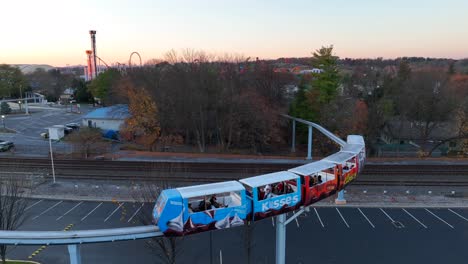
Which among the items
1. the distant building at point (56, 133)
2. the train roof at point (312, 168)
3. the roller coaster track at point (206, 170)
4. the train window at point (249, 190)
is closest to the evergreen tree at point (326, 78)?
the roller coaster track at point (206, 170)

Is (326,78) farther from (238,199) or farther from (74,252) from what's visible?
(74,252)

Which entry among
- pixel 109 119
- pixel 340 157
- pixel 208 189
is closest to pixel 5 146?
pixel 109 119

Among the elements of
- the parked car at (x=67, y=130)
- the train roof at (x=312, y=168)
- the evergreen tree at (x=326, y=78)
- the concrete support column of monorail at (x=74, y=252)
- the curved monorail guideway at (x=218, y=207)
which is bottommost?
the parked car at (x=67, y=130)

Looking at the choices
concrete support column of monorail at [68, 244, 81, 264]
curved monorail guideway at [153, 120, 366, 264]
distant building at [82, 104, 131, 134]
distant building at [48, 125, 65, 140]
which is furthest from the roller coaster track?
distant building at [82, 104, 131, 134]

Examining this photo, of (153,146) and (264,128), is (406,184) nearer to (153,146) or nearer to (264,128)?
(264,128)

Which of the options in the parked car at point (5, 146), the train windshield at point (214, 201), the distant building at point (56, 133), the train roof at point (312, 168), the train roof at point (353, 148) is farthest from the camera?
the distant building at point (56, 133)

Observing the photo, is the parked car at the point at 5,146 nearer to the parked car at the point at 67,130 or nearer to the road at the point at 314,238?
the parked car at the point at 67,130

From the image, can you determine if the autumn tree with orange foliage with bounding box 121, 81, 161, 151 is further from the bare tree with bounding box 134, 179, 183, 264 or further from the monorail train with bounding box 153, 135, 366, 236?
the monorail train with bounding box 153, 135, 366, 236
